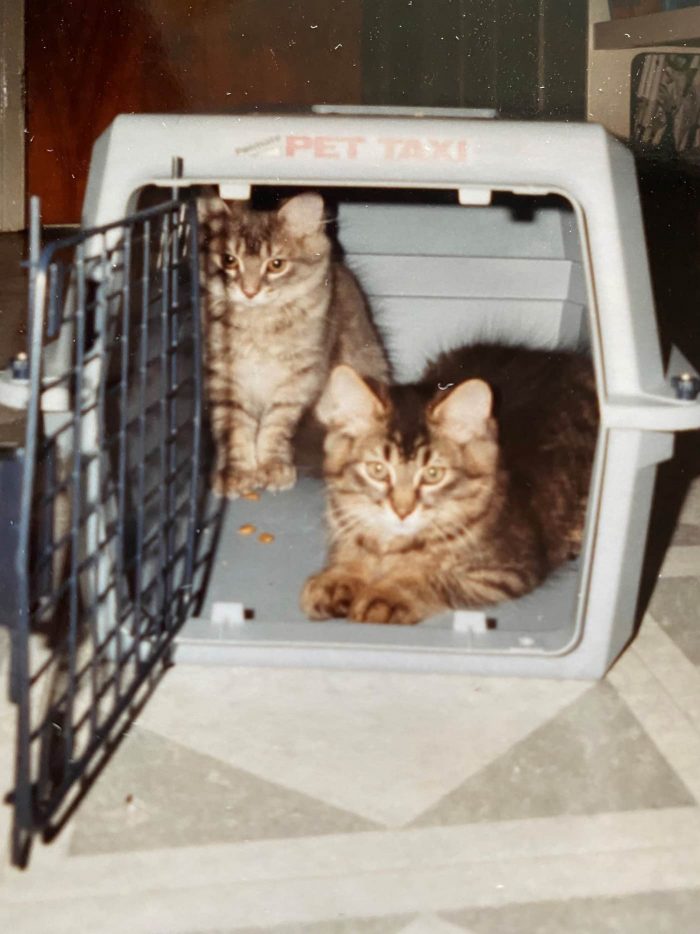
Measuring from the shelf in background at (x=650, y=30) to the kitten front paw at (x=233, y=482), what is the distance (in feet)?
5.10

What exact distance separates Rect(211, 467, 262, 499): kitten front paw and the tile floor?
2.08ft

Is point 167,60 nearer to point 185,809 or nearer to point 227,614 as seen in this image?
point 227,614

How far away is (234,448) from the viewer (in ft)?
6.70

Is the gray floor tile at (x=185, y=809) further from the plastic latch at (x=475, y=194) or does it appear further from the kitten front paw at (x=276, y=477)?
the kitten front paw at (x=276, y=477)

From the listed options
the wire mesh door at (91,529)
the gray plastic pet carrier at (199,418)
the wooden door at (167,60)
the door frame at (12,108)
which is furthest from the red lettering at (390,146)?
the door frame at (12,108)

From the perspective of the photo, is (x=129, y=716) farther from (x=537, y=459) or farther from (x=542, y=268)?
(x=542, y=268)

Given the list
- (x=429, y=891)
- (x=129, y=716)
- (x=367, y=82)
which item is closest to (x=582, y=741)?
(x=429, y=891)

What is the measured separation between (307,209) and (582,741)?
1.12m

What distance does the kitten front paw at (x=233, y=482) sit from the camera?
1.96 m

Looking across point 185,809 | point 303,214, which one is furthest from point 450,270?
point 185,809

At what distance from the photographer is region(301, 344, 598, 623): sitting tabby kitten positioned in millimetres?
1476

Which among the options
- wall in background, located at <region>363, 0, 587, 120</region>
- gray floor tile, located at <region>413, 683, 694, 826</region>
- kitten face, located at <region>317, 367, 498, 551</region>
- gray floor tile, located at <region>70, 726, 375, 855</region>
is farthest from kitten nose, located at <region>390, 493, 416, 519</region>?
wall in background, located at <region>363, 0, 587, 120</region>

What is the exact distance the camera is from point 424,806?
1119 millimetres

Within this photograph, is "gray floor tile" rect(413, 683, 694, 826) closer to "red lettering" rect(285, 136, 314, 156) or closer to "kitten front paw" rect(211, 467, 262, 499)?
"red lettering" rect(285, 136, 314, 156)
